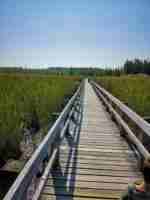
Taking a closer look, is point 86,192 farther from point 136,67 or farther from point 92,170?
point 136,67

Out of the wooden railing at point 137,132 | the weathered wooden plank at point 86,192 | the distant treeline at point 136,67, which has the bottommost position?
the weathered wooden plank at point 86,192

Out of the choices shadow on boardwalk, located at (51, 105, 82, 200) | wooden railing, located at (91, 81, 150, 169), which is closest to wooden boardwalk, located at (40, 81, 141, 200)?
shadow on boardwalk, located at (51, 105, 82, 200)

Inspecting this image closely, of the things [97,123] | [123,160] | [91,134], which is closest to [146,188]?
[123,160]

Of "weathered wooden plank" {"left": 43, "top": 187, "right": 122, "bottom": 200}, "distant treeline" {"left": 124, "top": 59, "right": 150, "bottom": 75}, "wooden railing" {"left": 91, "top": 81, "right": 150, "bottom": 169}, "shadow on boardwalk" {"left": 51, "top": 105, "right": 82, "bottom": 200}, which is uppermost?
"distant treeline" {"left": 124, "top": 59, "right": 150, "bottom": 75}

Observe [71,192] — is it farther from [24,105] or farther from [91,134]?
[24,105]

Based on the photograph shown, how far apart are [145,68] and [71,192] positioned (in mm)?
101411

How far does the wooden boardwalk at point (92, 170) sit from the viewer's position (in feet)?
9.97

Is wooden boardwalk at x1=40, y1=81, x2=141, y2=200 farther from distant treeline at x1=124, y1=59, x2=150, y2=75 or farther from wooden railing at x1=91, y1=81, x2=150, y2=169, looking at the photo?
distant treeline at x1=124, y1=59, x2=150, y2=75

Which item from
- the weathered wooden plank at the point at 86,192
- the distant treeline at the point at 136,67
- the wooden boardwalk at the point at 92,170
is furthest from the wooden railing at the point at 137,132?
the distant treeline at the point at 136,67

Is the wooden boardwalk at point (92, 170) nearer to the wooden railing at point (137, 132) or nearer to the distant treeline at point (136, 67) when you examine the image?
the wooden railing at point (137, 132)

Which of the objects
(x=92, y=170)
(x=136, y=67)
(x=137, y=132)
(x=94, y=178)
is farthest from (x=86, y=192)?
(x=136, y=67)

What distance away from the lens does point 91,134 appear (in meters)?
6.25

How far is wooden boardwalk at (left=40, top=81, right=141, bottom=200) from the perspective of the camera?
304 centimetres

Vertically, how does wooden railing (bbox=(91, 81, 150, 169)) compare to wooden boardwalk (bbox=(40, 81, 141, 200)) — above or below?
above
